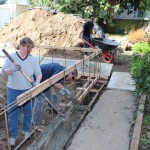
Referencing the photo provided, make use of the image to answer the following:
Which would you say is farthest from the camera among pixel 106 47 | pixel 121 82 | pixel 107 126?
pixel 106 47

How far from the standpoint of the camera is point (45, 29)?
47.8 ft

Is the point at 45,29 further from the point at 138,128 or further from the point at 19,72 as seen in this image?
the point at 19,72

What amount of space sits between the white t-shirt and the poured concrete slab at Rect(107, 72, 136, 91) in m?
3.79

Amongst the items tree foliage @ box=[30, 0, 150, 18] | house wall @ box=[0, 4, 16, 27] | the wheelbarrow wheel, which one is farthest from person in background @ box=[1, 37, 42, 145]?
house wall @ box=[0, 4, 16, 27]

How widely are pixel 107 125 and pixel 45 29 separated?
10088 millimetres

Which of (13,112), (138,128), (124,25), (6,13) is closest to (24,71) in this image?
(13,112)

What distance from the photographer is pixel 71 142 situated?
14.8ft

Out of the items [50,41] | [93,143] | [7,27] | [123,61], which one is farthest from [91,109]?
[7,27]

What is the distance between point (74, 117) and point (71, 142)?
95cm

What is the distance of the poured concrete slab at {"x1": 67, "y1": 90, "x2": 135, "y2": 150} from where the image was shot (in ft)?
14.7

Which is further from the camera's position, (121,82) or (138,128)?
(121,82)

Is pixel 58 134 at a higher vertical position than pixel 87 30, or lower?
lower

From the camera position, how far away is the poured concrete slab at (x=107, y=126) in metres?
4.48

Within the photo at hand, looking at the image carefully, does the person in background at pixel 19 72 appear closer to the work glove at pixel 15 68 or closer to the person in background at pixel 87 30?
the work glove at pixel 15 68
